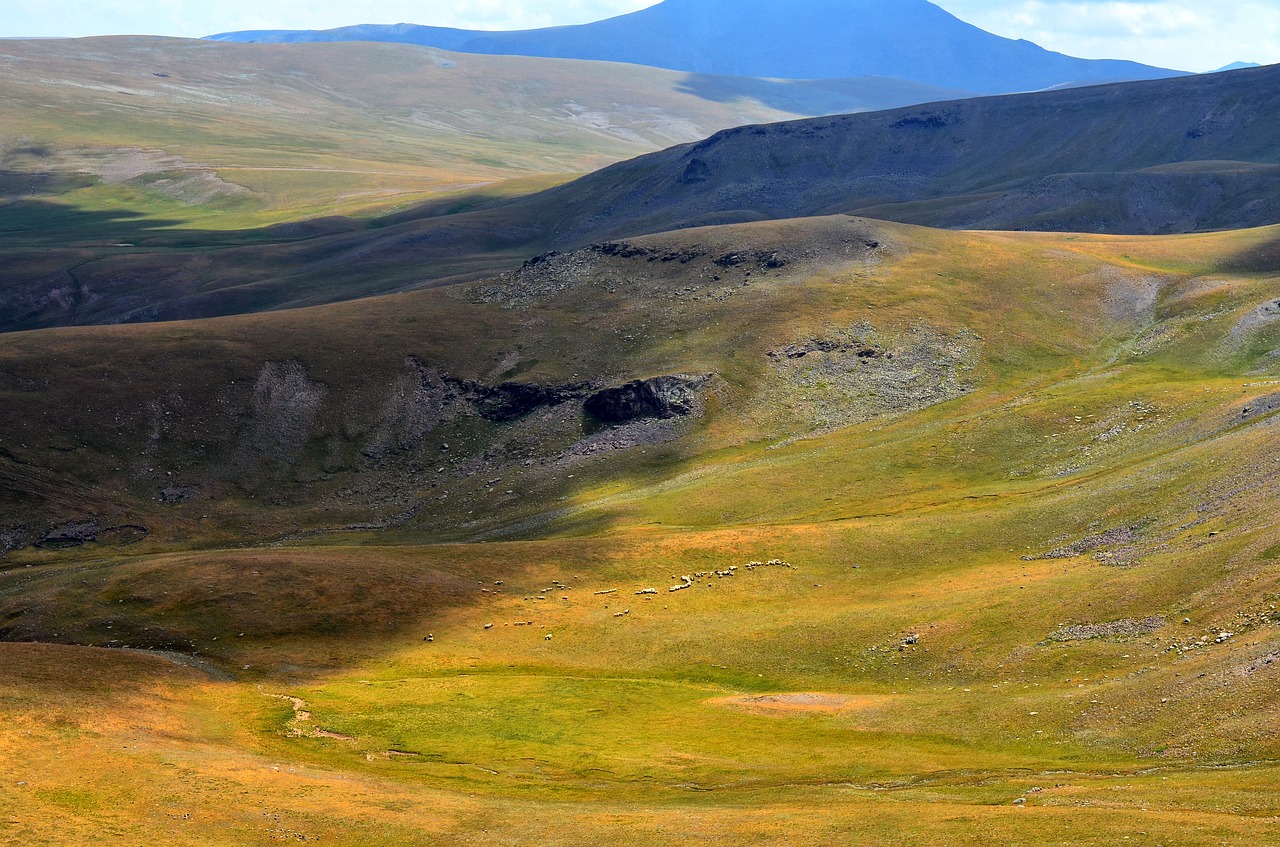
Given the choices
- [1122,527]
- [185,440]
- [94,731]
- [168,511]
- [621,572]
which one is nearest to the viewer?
[94,731]

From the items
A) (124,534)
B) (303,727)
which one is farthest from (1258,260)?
(303,727)

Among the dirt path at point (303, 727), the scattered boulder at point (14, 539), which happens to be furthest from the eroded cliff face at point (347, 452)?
the dirt path at point (303, 727)

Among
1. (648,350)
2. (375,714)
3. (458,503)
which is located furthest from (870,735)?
(648,350)

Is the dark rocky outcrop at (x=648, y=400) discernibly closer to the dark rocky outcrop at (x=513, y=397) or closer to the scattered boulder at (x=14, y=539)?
the dark rocky outcrop at (x=513, y=397)

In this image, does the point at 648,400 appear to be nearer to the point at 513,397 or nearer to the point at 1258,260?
the point at 513,397

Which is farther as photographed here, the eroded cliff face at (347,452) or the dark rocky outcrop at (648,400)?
the dark rocky outcrop at (648,400)

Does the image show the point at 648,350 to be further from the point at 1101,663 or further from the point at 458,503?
the point at 1101,663

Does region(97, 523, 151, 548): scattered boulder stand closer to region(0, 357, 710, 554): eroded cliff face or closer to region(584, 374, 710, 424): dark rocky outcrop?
region(0, 357, 710, 554): eroded cliff face
